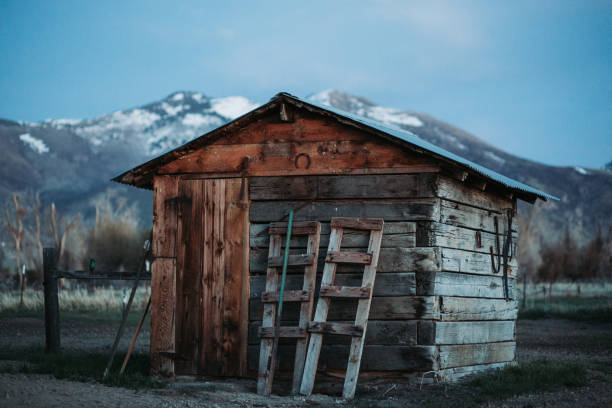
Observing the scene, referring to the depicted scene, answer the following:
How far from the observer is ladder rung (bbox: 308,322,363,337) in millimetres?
7137

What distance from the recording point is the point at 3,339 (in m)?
12.9

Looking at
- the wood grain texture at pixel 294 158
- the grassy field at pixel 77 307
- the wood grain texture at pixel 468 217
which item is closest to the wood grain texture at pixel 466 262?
the wood grain texture at pixel 468 217

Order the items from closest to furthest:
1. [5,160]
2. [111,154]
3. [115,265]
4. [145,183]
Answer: [145,183]
[115,265]
[5,160]
[111,154]

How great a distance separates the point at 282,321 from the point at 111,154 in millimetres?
121590

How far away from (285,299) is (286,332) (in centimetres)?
40

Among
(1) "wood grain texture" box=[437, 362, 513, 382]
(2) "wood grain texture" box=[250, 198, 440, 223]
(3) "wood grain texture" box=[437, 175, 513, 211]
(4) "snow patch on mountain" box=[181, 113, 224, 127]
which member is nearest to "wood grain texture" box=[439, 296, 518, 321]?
(1) "wood grain texture" box=[437, 362, 513, 382]

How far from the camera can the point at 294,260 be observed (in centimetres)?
769

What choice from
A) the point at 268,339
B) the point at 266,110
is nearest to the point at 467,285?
the point at 268,339

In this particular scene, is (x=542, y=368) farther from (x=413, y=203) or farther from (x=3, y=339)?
(x=3, y=339)

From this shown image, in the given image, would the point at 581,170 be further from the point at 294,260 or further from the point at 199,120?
the point at 199,120

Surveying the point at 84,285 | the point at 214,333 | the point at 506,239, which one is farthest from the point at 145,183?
the point at 84,285

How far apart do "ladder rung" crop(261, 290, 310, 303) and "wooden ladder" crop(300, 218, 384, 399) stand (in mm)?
205

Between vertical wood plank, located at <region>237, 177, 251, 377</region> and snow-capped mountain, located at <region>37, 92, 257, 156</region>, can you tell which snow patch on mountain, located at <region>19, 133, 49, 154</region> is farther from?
vertical wood plank, located at <region>237, 177, 251, 377</region>

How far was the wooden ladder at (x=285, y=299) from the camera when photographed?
24.2ft
